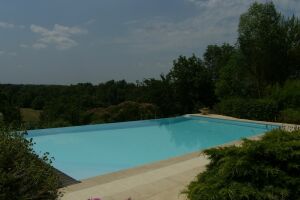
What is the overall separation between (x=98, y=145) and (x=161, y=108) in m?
6.63

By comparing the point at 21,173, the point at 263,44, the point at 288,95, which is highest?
the point at 263,44

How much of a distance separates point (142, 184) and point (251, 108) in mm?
11171

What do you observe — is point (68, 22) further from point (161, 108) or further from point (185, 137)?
point (185, 137)

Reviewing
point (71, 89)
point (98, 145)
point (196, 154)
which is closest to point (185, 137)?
point (98, 145)

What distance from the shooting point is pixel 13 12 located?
14.2 meters

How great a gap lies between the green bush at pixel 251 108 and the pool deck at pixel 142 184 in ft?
30.3

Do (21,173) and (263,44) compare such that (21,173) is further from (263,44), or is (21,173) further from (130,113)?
(263,44)

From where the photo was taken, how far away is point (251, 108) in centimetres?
1558

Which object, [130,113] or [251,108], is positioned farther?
[130,113]

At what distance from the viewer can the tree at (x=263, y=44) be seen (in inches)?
675

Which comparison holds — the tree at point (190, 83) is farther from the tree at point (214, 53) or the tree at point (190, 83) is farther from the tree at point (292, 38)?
the tree at point (292, 38)

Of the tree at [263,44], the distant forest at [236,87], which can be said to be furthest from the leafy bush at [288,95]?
the tree at [263,44]

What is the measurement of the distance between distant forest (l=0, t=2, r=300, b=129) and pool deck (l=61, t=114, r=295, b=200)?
964 centimetres

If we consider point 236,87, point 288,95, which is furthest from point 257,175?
point 236,87
